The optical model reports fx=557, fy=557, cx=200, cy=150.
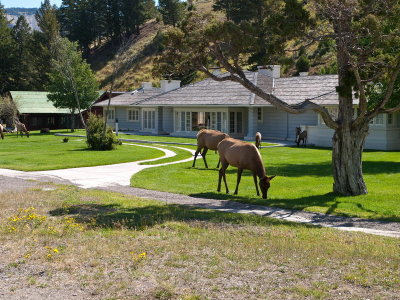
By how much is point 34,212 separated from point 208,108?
33.5 meters

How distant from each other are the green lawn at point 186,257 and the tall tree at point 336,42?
5.38m

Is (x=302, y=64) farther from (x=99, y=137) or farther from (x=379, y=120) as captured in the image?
(x=99, y=137)

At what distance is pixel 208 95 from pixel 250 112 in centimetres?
532

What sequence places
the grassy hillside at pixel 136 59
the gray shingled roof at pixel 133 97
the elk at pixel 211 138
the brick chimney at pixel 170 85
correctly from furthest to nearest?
the grassy hillside at pixel 136 59 < the gray shingled roof at pixel 133 97 < the brick chimney at pixel 170 85 < the elk at pixel 211 138

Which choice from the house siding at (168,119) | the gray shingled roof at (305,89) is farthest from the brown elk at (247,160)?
the house siding at (168,119)

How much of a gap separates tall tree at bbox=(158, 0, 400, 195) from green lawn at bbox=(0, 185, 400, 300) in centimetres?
538

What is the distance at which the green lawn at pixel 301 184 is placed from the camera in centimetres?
1616

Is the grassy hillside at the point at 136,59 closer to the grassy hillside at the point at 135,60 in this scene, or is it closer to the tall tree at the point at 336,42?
the grassy hillside at the point at 135,60

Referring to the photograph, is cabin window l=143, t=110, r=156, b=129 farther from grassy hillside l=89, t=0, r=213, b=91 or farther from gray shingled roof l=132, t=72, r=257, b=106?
grassy hillside l=89, t=0, r=213, b=91

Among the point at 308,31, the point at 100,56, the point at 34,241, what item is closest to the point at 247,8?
the point at 308,31

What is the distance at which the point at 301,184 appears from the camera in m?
20.6

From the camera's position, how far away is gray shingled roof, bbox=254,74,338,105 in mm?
39594

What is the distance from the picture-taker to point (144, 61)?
106812 mm

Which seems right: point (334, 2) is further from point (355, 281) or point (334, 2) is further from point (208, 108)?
point (208, 108)
